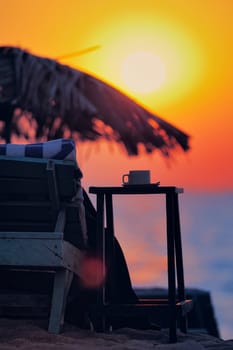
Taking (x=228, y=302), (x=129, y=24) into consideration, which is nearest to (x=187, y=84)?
(x=129, y=24)

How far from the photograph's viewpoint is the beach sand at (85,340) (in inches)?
129

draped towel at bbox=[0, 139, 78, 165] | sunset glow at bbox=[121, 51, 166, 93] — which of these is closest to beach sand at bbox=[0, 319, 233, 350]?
draped towel at bbox=[0, 139, 78, 165]

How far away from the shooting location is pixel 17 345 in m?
3.20

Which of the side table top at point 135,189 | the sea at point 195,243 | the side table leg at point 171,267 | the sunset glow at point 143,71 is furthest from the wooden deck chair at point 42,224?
the sea at point 195,243

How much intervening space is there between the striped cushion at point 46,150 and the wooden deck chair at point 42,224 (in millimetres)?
44

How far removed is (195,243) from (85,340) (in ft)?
102

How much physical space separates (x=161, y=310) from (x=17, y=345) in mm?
997

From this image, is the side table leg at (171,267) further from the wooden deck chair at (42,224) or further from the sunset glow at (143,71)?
the sunset glow at (143,71)

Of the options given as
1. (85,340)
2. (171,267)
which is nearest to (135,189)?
(171,267)

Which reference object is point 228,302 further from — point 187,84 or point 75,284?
point 75,284

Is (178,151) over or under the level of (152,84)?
under

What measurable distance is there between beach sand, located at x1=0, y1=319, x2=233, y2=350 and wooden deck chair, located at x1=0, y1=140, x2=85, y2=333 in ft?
0.44

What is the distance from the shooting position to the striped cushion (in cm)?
379

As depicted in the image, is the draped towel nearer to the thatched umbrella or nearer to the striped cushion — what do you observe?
the striped cushion
